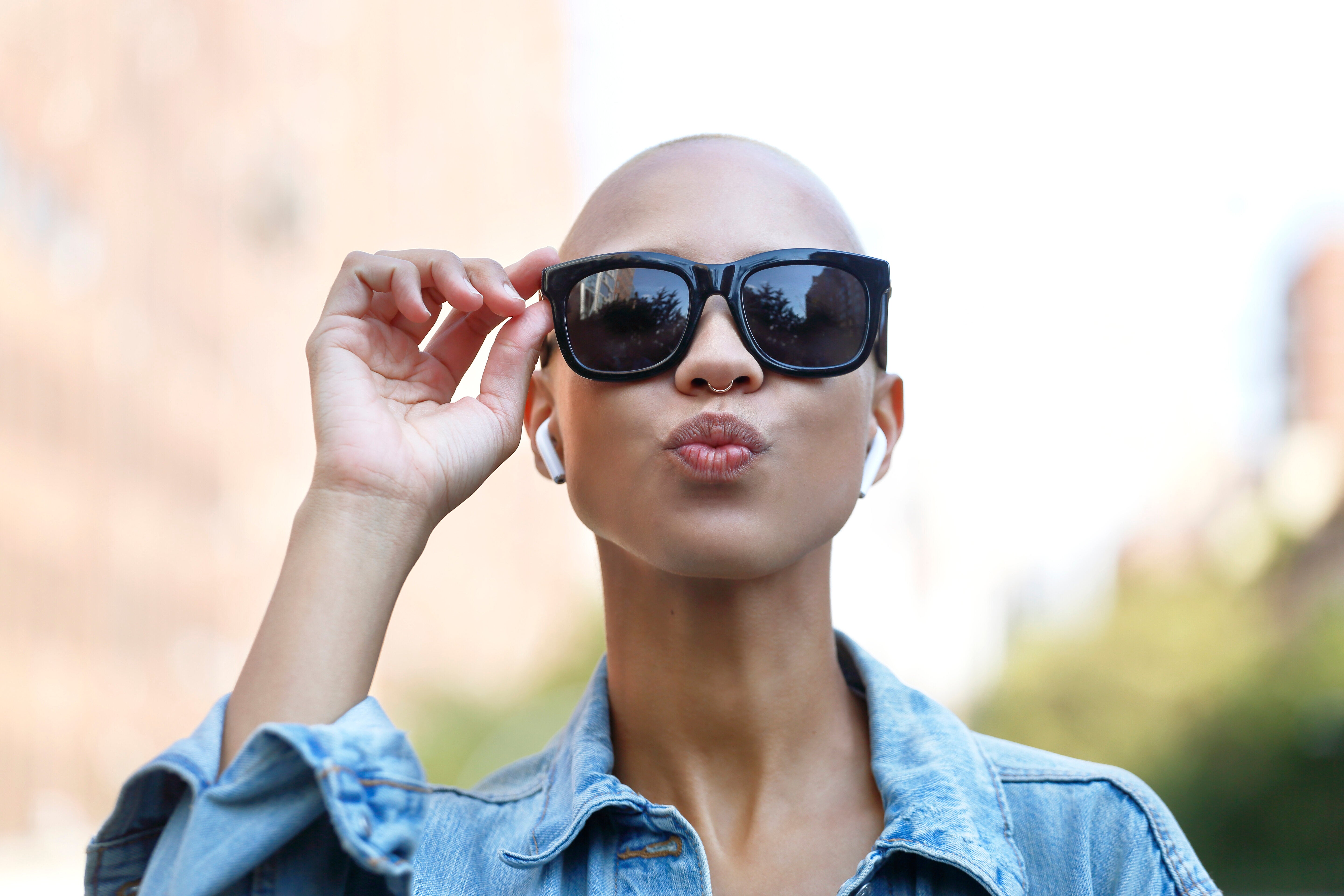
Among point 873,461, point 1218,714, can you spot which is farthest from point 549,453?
point 1218,714

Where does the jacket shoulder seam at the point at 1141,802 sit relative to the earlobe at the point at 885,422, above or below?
below

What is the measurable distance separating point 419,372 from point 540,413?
41 centimetres

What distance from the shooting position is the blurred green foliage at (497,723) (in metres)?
34.8

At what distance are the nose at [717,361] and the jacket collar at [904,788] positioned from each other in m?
0.84

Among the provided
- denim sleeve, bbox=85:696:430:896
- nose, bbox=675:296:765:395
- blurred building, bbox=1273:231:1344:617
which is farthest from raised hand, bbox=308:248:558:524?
blurred building, bbox=1273:231:1344:617

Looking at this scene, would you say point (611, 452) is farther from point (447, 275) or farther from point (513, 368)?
point (447, 275)

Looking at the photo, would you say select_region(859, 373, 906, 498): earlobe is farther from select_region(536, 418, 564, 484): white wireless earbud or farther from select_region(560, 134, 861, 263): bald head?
select_region(560, 134, 861, 263): bald head

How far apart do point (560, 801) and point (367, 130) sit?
223ft

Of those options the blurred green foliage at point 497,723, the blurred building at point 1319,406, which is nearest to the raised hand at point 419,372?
the blurred green foliage at point 497,723

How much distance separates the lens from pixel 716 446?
96.0 inches

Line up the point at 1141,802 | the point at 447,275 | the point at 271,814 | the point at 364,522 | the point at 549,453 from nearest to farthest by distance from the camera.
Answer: the point at 271,814 → the point at 364,522 → the point at 1141,802 → the point at 447,275 → the point at 549,453

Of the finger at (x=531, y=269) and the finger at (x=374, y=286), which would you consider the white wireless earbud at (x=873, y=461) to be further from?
the finger at (x=374, y=286)

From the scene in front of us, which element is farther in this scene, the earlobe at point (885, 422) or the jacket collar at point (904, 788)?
the earlobe at point (885, 422)

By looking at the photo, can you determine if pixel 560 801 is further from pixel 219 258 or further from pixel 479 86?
pixel 479 86
